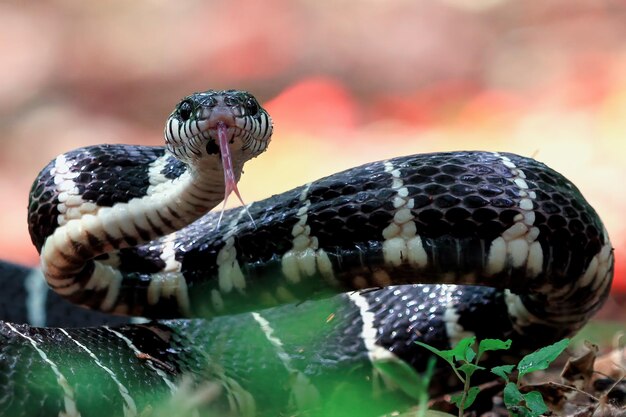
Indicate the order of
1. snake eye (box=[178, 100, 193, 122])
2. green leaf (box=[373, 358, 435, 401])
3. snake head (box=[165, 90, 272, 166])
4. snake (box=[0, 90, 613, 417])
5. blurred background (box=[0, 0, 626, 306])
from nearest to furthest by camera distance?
snake (box=[0, 90, 613, 417]), green leaf (box=[373, 358, 435, 401]), snake head (box=[165, 90, 272, 166]), snake eye (box=[178, 100, 193, 122]), blurred background (box=[0, 0, 626, 306])

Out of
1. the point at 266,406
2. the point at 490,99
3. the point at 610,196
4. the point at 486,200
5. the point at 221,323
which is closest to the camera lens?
the point at 486,200

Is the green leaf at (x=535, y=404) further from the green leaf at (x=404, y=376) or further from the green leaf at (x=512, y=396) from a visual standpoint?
the green leaf at (x=404, y=376)

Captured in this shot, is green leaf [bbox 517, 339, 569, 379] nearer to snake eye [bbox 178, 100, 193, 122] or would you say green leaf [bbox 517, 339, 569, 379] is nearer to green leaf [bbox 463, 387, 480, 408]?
green leaf [bbox 463, 387, 480, 408]

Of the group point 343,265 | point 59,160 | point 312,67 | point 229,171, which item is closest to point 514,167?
point 343,265

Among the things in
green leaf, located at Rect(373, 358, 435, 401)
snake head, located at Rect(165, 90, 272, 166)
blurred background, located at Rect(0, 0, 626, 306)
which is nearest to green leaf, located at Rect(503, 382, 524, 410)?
green leaf, located at Rect(373, 358, 435, 401)

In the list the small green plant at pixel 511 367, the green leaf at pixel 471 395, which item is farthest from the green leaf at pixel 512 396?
the green leaf at pixel 471 395

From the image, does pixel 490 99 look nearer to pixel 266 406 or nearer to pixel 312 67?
pixel 312 67

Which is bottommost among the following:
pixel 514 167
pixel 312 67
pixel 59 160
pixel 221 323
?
pixel 221 323

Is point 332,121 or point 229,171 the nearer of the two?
point 229,171
